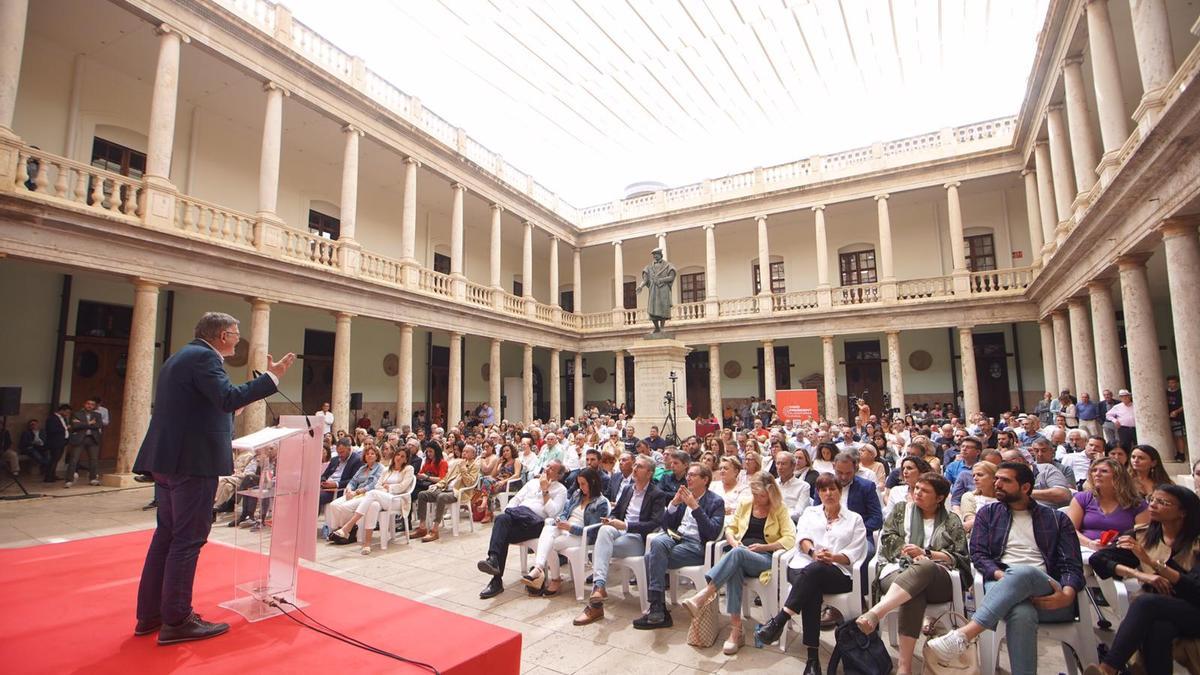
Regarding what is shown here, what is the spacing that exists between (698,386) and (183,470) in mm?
22498

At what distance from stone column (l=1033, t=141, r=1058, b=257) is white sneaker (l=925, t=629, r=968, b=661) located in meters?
15.2

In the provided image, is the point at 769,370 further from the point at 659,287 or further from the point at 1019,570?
the point at 1019,570

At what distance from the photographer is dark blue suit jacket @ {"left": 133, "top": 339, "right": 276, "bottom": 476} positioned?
2.70 m

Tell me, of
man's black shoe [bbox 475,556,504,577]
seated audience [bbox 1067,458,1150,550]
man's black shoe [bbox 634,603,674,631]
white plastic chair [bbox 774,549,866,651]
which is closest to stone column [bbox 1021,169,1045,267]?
seated audience [bbox 1067,458,1150,550]

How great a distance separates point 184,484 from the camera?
8.90 feet

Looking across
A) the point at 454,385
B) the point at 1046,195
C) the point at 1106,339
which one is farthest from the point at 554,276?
the point at 1106,339

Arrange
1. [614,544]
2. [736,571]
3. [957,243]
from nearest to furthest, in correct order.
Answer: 1. [736,571]
2. [614,544]
3. [957,243]

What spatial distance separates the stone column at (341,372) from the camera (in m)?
13.5

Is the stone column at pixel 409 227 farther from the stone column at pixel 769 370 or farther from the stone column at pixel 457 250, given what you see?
the stone column at pixel 769 370

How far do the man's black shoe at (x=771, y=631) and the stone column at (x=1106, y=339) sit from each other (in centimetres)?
1060

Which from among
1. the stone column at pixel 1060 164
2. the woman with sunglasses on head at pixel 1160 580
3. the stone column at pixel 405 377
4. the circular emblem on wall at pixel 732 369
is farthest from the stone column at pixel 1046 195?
the stone column at pixel 405 377

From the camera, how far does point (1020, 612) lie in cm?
316

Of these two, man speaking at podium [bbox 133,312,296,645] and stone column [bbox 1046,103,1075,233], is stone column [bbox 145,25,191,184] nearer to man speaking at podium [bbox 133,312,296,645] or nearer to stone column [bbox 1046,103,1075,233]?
man speaking at podium [bbox 133,312,296,645]

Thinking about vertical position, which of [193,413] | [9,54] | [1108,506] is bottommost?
[1108,506]
